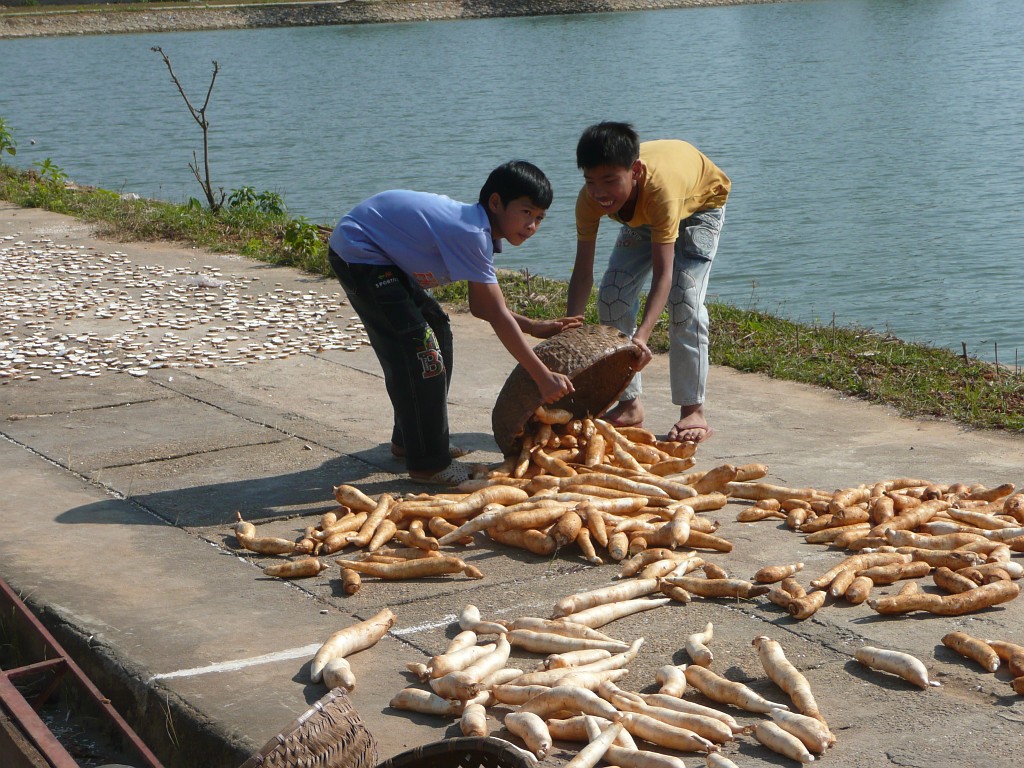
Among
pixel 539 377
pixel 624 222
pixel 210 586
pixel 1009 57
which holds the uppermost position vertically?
pixel 1009 57

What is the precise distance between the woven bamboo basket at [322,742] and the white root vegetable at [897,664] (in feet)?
4.70

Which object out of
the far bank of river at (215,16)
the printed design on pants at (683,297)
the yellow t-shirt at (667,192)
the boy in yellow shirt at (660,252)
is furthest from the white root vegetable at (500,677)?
the far bank of river at (215,16)

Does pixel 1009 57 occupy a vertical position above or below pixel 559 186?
above

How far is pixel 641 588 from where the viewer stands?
3875mm

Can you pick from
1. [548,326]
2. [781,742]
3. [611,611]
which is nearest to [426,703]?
[611,611]

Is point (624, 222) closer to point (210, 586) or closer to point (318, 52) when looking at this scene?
point (210, 586)

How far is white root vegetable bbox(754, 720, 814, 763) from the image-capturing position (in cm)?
287

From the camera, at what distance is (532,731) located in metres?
2.95

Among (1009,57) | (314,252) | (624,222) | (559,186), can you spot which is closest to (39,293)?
(314,252)

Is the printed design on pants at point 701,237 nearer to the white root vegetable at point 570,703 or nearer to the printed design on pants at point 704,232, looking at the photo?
the printed design on pants at point 704,232

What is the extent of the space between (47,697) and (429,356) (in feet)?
7.01

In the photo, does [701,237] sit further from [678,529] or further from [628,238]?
[678,529]

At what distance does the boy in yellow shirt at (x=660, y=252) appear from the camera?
552 cm

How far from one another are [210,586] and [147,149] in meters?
22.2
